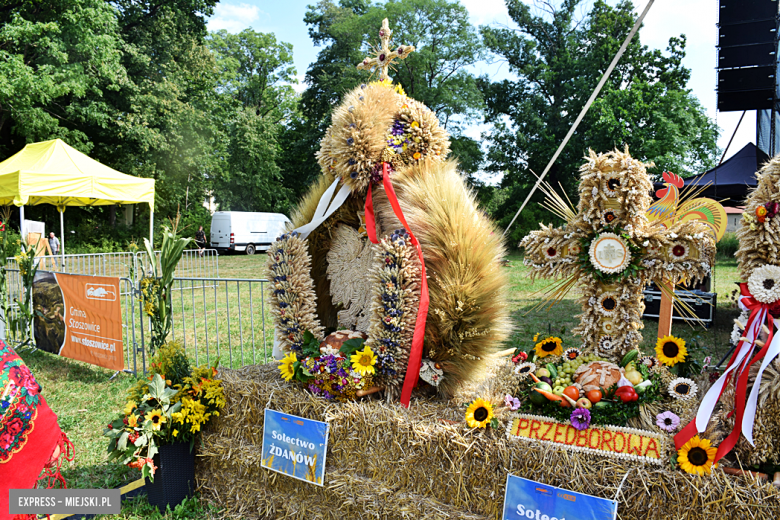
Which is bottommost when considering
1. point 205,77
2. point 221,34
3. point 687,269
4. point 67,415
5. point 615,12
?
point 67,415

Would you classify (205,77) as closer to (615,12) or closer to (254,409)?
(615,12)

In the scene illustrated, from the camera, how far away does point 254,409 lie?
9.37 feet

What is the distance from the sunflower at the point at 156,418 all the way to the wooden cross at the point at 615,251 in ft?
7.53

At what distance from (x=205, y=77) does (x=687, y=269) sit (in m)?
26.2

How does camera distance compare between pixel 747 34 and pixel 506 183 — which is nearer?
pixel 747 34

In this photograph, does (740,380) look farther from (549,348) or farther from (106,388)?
(106,388)

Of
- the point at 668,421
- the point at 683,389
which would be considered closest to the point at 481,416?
the point at 668,421

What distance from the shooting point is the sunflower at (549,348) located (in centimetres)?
260

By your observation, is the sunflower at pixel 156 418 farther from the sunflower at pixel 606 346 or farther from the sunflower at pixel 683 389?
the sunflower at pixel 683 389

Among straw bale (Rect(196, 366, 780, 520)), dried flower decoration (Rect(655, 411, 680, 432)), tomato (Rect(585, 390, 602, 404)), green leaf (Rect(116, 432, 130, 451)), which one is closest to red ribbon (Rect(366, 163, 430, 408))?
straw bale (Rect(196, 366, 780, 520))

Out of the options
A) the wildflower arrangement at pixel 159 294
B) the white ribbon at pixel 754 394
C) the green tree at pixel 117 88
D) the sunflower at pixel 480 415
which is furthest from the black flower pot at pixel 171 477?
the green tree at pixel 117 88

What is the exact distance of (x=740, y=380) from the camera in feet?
5.96

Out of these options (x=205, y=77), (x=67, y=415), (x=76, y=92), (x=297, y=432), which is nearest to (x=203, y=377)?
(x=297, y=432)

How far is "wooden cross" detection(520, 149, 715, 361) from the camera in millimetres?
2227
